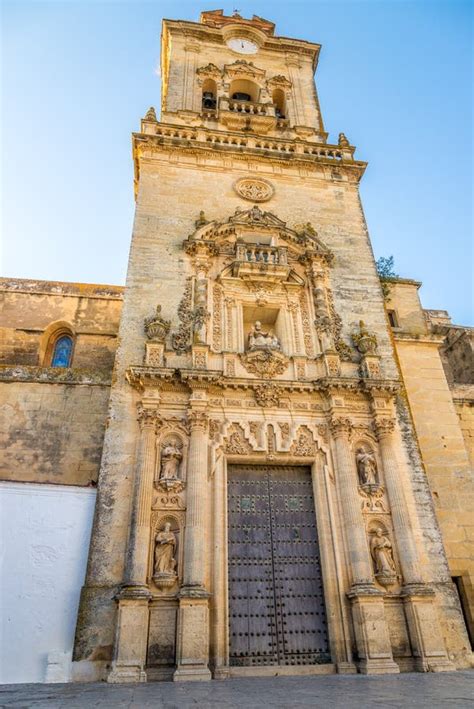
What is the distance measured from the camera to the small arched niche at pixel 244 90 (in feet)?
59.9

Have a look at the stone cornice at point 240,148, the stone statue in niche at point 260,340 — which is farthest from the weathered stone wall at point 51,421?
the stone cornice at point 240,148

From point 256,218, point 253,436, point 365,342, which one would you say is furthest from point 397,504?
point 256,218

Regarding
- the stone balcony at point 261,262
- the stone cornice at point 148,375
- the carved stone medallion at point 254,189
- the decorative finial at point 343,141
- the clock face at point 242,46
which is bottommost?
the stone cornice at point 148,375

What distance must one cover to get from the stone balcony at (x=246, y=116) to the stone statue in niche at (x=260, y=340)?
8.58 metres

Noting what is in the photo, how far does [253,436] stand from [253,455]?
0.38 metres

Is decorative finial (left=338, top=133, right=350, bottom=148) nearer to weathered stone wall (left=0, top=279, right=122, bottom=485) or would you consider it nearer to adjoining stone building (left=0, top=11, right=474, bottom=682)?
adjoining stone building (left=0, top=11, right=474, bottom=682)

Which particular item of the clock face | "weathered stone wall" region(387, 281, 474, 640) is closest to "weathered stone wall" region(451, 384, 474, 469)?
"weathered stone wall" region(387, 281, 474, 640)

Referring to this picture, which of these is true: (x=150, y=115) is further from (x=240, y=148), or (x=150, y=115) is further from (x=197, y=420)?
(x=197, y=420)

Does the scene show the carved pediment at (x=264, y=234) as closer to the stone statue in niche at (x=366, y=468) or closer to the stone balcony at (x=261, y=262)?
the stone balcony at (x=261, y=262)

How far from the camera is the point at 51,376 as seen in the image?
37.7 feet

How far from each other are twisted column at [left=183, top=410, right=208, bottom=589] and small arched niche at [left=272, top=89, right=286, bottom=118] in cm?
1370

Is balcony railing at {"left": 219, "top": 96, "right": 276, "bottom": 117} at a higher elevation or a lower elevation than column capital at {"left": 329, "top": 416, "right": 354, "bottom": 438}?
higher

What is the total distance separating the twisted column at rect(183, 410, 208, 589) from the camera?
26.3 feet

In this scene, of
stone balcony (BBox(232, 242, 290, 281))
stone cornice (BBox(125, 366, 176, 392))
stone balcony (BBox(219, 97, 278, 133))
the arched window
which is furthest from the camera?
stone balcony (BBox(219, 97, 278, 133))
